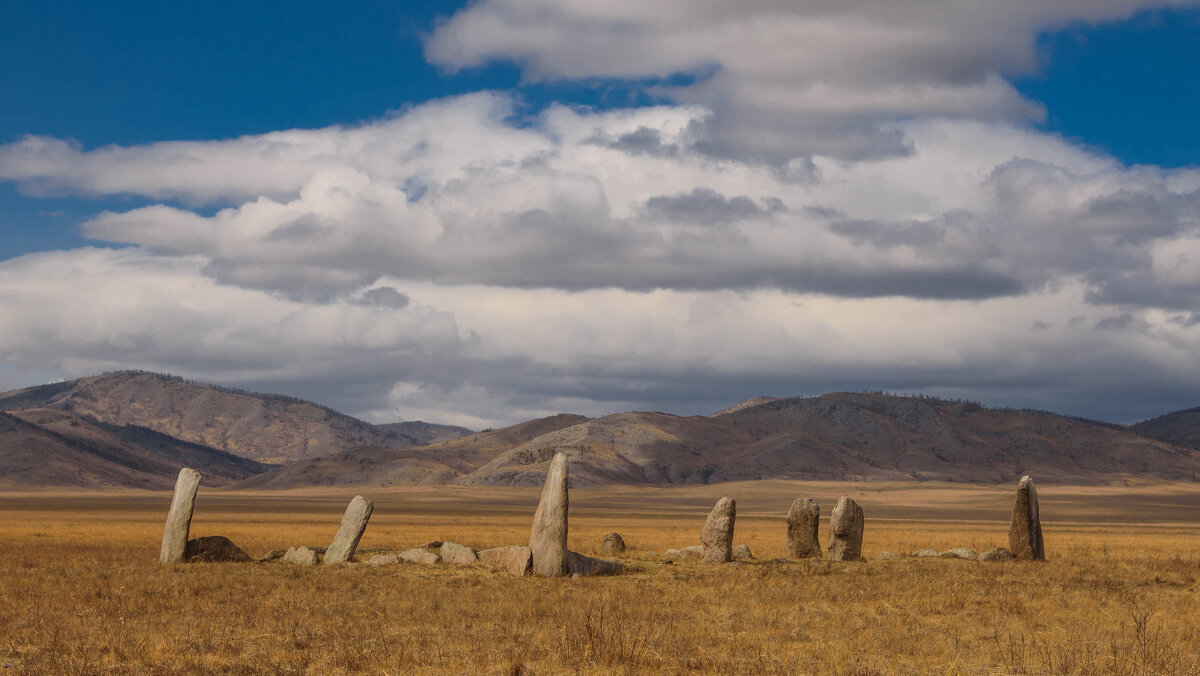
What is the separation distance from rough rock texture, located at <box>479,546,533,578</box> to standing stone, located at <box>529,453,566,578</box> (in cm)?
21

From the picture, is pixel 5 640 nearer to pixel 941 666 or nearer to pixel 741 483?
pixel 941 666

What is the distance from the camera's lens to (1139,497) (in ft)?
522

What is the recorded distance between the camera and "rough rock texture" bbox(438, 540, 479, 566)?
2842 centimetres

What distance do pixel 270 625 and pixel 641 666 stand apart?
22.8 feet

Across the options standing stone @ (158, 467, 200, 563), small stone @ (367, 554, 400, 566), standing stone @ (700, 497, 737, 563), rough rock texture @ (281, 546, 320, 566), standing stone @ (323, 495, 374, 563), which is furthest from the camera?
standing stone @ (700, 497, 737, 563)

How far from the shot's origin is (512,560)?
27219 mm

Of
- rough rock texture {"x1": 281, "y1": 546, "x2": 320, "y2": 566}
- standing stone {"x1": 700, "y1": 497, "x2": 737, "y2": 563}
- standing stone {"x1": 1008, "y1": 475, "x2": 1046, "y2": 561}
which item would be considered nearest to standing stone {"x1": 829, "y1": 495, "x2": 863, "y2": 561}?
standing stone {"x1": 700, "y1": 497, "x2": 737, "y2": 563}

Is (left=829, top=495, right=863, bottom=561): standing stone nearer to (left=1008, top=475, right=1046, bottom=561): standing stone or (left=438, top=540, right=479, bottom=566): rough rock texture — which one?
(left=1008, top=475, right=1046, bottom=561): standing stone

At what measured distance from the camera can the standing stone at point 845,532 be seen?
32.8m

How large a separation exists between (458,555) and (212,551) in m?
6.72

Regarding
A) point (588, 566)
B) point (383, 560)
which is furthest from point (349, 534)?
point (588, 566)

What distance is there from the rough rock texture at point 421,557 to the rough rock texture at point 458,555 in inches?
8.5

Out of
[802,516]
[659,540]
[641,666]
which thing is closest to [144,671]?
[641,666]

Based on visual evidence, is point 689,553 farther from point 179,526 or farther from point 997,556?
point 179,526
